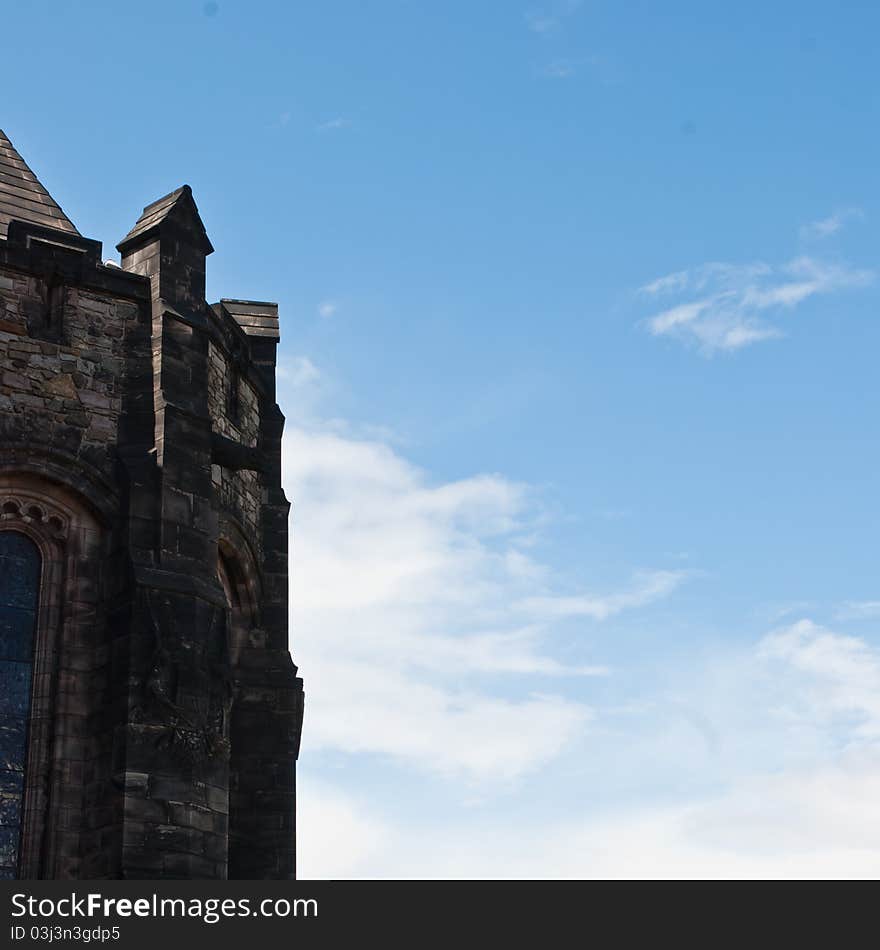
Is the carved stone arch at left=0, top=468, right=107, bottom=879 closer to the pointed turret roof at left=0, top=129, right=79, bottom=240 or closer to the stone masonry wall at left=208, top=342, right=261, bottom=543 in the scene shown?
the stone masonry wall at left=208, top=342, right=261, bottom=543

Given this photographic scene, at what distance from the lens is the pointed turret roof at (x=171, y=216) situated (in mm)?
17922

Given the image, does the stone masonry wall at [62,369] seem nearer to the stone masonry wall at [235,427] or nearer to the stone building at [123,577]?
the stone building at [123,577]

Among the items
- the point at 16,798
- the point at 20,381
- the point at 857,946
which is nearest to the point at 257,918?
the point at 16,798

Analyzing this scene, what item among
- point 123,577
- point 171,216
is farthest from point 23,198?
point 123,577

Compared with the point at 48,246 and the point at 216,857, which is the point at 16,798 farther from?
the point at 48,246

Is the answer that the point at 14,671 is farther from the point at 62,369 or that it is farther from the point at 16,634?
the point at 62,369

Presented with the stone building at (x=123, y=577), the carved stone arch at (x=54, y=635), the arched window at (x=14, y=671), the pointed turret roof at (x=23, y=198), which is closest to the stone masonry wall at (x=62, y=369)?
the stone building at (x=123, y=577)

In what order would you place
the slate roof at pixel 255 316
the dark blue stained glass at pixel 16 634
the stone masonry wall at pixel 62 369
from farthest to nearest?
the slate roof at pixel 255 316 → the stone masonry wall at pixel 62 369 → the dark blue stained glass at pixel 16 634

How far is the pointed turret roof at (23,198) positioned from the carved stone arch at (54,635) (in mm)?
3595

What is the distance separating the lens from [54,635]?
52.5 feet

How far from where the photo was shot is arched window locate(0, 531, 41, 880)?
1528cm

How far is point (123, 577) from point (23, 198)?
18.0ft

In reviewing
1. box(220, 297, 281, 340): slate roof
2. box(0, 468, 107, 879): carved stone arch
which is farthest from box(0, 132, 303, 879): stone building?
box(220, 297, 281, 340): slate roof

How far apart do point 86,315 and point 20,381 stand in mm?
1234
